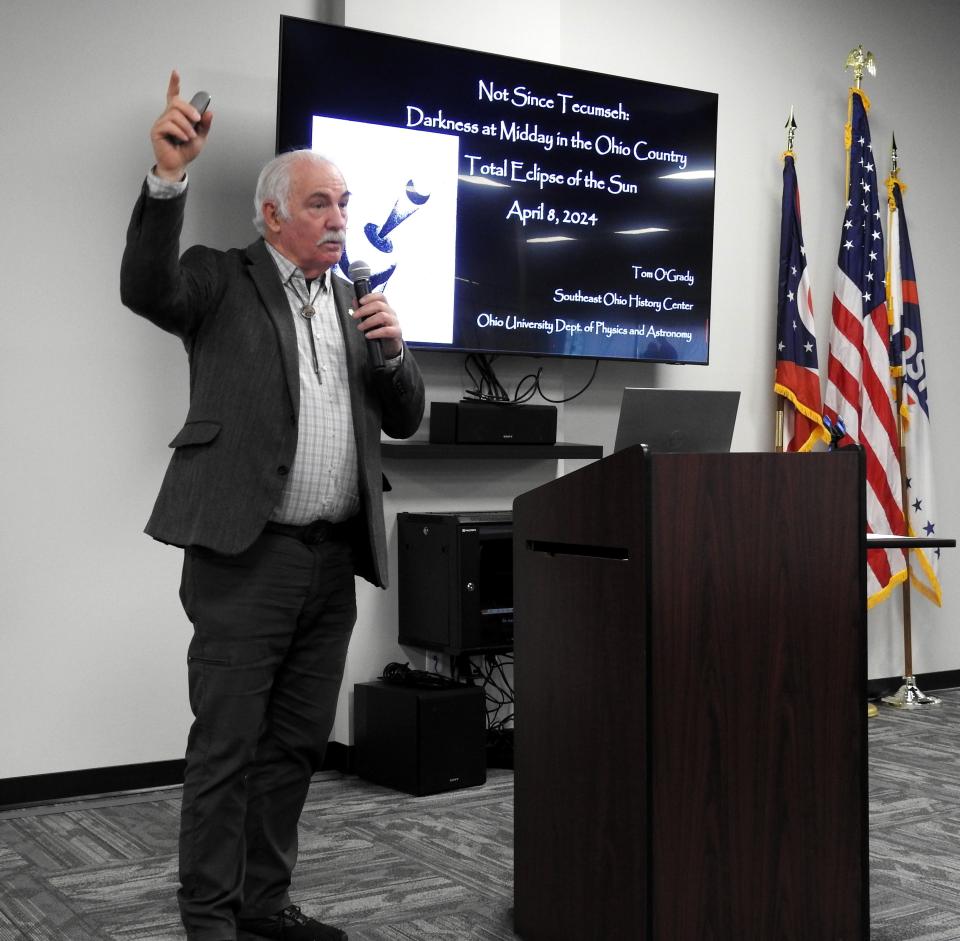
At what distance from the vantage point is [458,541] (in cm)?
374

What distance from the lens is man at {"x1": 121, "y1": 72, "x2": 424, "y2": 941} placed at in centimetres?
214

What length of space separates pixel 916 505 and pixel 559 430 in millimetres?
1802

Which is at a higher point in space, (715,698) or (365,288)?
(365,288)

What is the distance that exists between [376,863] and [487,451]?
149cm

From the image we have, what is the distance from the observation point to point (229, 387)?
2219 millimetres

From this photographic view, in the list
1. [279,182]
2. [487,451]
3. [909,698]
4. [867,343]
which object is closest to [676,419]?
[487,451]

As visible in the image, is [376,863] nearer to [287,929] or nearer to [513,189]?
[287,929]

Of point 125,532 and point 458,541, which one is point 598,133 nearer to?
point 458,541

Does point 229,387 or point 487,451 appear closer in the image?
point 229,387

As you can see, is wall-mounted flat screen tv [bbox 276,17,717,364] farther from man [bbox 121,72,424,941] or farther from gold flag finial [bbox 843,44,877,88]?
man [bbox 121,72,424,941]

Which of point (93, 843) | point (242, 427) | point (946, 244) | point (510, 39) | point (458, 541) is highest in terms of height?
point (510, 39)

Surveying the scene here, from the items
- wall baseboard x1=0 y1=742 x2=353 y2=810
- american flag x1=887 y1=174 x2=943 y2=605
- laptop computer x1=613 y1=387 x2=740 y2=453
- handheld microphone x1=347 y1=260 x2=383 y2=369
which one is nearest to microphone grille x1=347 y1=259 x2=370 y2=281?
handheld microphone x1=347 y1=260 x2=383 y2=369

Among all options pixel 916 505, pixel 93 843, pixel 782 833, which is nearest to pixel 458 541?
pixel 93 843

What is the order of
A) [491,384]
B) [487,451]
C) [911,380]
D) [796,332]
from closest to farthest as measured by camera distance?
1. [487,451]
2. [491,384]
3. [796,332]
4. [911,380]
